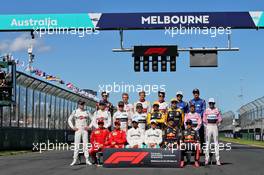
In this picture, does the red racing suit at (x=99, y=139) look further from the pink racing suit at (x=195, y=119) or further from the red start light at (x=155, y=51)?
the red start light at (x=155, y=51)

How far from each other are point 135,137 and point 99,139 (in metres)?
1.02

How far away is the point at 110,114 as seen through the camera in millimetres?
14906

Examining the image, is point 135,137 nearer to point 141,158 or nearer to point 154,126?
point 154,126

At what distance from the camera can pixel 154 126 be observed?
543 inches

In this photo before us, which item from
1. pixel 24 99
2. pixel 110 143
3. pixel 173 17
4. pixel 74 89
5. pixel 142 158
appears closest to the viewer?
pixel 142 158

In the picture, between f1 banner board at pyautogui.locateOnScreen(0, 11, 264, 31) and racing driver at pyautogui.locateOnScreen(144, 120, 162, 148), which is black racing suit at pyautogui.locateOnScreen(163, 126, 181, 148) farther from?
f1 banner board at pyautogui.locateOnScreen(0, 11, 264, 31)

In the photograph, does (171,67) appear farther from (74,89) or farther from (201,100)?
(74,89)

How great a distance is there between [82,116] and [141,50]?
1237 cm

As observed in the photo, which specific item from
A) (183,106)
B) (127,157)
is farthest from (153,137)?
(183,106)

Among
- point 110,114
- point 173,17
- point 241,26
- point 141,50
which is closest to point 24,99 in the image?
point 141,50

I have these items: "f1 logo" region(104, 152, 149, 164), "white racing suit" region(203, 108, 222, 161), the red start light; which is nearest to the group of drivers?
"white racing suit" region(203, 108, 222, 161)

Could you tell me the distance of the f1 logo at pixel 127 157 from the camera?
43.2ft

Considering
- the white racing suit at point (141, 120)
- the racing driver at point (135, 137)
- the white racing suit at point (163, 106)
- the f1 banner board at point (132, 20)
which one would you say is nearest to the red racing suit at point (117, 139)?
the racing driver at point (135, 137)

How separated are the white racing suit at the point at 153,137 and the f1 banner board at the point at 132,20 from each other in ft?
36.2
